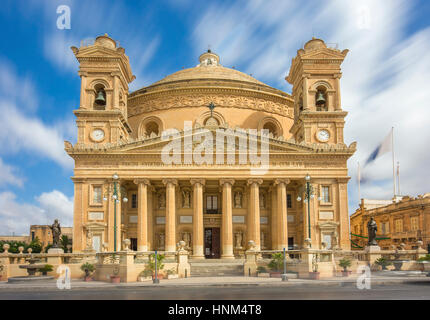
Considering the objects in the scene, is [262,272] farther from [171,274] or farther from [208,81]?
[208,81]

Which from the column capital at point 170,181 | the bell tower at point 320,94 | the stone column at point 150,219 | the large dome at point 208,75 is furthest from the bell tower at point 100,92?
the bell tower at point 320,94

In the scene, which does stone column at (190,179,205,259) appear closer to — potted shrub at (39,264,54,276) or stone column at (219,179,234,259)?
stone column at (219,179,234,259)

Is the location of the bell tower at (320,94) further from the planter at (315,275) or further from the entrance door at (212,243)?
the planter at (315,275)

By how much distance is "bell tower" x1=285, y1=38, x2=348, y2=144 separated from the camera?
47062 mm

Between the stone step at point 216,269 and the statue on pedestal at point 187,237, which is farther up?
the statue on pedestal at point 187,237

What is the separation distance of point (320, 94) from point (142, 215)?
22.2 metres

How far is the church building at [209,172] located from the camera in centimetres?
4378

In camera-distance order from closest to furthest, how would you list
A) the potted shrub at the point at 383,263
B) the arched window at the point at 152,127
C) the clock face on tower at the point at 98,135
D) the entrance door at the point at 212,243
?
the potted shrub at the point at 383,263, the clock face on tower at the point at 98,135, the entrance door at the point at 212,243, the arched window at the point at 152,127

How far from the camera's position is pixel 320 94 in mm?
48250

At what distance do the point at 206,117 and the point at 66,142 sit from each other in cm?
1633

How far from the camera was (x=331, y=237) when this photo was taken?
144 feet

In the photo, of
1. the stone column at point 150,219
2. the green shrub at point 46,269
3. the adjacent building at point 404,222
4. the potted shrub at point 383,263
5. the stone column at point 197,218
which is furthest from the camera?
the adjacent building at point 404,222

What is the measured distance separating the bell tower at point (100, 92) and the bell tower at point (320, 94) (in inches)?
749
